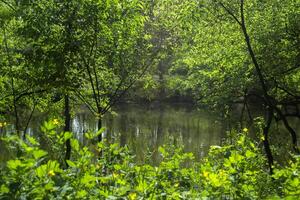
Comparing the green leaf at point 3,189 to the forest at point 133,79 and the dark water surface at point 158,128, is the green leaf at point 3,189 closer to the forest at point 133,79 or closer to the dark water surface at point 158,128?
the forest at point 133,79

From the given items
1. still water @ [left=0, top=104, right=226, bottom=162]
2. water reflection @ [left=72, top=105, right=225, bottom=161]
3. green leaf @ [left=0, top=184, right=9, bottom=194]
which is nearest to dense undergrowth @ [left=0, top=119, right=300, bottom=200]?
green leaf @ [left=0, top=184, right=9, bottom=194]

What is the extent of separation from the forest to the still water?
3.93 metres

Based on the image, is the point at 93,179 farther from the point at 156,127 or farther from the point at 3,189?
the point at 156,127

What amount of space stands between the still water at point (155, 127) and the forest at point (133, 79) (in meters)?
3.93

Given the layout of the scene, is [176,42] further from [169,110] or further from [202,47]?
[169,110]

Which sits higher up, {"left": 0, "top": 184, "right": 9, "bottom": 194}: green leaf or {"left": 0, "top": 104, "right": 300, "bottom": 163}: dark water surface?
{"left": 0, "top": 184, "right": 9, "bottom": 194}: green leaf

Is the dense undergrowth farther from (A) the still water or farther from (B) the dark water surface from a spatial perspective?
(A) the still water

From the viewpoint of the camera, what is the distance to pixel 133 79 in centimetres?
1415

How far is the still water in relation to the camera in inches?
1006

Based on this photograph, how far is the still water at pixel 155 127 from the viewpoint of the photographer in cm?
2556

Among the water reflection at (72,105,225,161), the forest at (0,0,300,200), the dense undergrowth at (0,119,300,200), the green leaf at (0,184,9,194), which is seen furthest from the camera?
the water reflection at (72,105,225,161)

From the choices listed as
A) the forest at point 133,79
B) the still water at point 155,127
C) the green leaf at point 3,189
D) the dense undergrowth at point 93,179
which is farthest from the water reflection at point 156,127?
the green leaf at point 3,189

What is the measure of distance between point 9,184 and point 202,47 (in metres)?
16.4

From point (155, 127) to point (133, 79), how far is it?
69.8 ft
